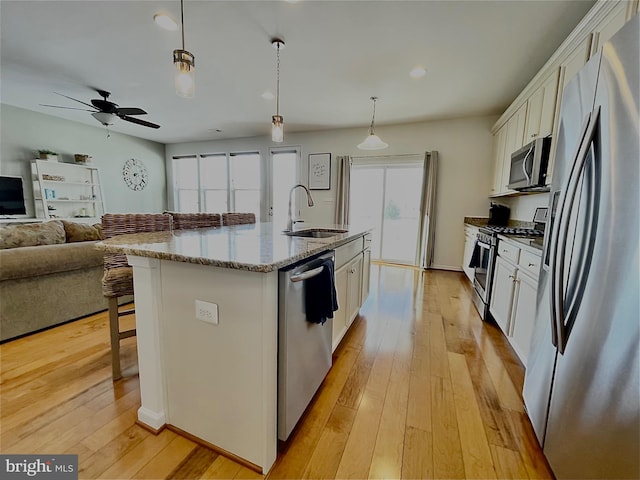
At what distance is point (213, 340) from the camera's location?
1.13 meters

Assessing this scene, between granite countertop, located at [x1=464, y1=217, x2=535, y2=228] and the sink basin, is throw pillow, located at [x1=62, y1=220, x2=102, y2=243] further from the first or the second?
granite countertop, located at [x1=464, y1=217, x2=535, y2=228]

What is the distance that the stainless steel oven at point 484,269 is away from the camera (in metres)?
2.58

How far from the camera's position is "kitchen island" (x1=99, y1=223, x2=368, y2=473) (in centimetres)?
104

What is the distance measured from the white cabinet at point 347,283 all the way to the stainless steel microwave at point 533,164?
1.70 meters

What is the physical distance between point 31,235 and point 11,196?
139 inches

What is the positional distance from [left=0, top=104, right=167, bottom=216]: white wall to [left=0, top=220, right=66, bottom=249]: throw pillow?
3.56 m

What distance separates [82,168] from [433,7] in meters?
6.63

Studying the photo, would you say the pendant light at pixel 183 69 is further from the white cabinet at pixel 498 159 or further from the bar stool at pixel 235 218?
the white cabinet at pixel 498 159

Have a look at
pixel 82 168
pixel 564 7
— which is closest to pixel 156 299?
pixel 564 7

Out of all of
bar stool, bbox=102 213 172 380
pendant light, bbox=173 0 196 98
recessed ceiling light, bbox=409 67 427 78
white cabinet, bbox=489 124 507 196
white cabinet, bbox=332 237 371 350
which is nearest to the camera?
pendant light, bbox=173 0 196 98

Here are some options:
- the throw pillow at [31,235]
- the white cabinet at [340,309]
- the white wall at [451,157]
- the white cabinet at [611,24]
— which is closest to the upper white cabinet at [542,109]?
the white cabinet at [611,24]

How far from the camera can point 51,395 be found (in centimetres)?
152

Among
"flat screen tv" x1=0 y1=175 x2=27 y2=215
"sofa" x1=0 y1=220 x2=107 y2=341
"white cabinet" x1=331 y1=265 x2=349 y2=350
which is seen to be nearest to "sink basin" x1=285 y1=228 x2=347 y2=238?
"white cabinet" x1=331 y1=265 x2=349 y2=350

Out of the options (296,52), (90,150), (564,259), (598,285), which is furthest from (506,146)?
(90,150)
